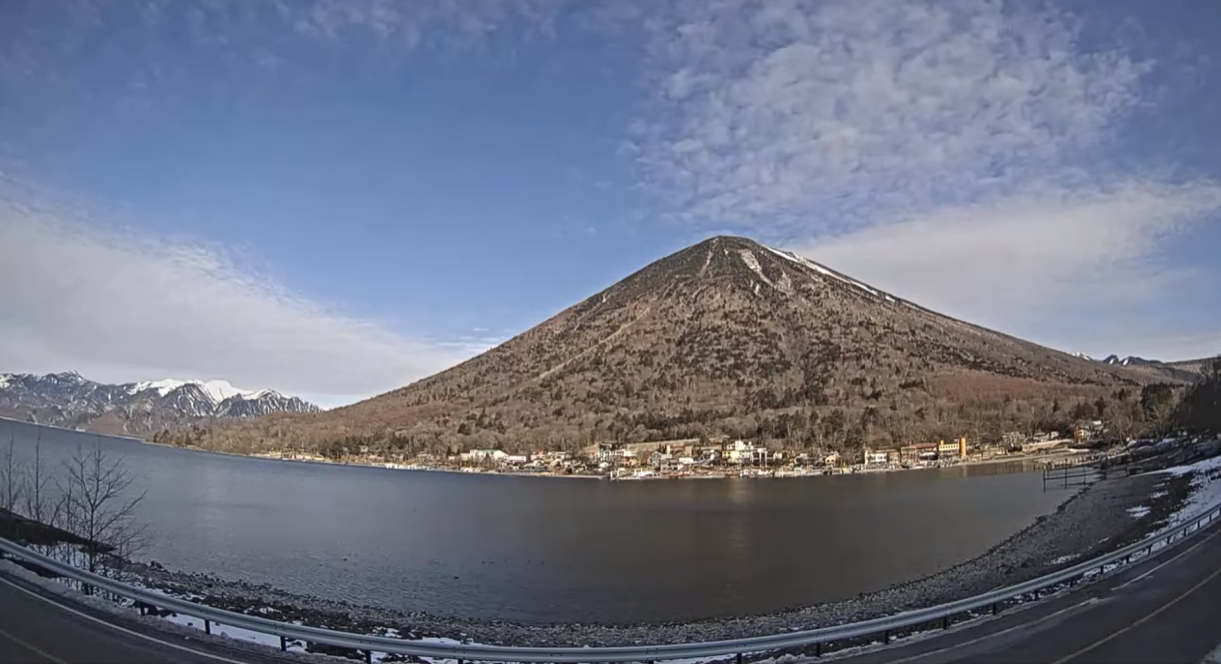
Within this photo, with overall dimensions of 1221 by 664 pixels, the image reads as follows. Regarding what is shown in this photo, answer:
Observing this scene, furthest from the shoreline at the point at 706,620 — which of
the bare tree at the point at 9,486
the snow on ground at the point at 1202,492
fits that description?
the bare tree at the point at 9,486

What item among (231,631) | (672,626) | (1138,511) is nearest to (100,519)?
(231,631)

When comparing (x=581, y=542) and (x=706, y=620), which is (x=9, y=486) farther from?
(x=581, y=542)

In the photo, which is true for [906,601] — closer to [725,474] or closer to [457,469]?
[725,474]

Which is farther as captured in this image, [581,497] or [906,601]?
[581,497]

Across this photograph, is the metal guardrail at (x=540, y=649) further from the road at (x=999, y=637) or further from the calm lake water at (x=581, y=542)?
the calm lake water at (x=581, y=542)

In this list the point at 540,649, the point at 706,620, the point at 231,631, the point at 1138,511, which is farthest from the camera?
the point at 1138,511

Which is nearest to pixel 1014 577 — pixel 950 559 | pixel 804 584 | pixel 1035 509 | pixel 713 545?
pixel 804 584

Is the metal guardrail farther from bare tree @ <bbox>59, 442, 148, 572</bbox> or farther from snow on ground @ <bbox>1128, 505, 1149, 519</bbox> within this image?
snow on ground @ <bbox>1128, 505, 1149, 519</bbox>

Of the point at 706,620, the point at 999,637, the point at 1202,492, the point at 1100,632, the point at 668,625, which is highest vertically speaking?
the point at 1100,632
